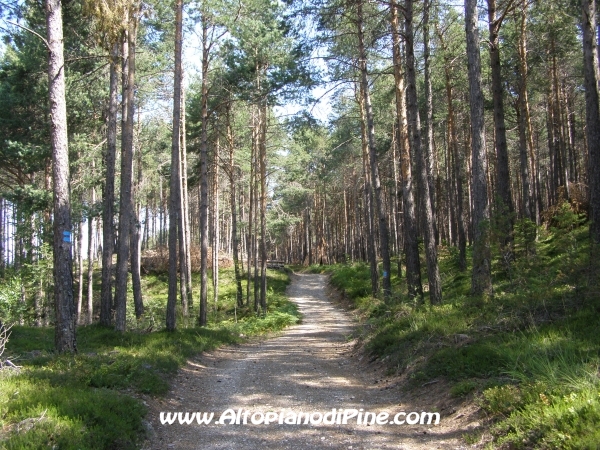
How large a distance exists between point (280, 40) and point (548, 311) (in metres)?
14.7

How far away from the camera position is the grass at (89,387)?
177 inches

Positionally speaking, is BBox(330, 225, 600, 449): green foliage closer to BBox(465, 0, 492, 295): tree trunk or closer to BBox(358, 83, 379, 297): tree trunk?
BBox(465, 0, 492, 295): tree trunk

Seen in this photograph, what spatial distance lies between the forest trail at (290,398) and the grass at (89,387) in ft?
1.24

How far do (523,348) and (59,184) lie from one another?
303 inches

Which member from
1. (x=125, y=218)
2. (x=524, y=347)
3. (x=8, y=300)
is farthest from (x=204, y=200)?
(x=524, y=347)

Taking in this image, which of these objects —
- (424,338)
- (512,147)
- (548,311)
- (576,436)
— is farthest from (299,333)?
(512,147)

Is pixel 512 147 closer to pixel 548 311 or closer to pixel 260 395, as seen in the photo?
pixel 548 311

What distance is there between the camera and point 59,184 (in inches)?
310

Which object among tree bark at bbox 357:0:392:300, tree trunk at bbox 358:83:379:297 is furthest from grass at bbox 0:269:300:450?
tree trunk at bbox 358:83:379:297

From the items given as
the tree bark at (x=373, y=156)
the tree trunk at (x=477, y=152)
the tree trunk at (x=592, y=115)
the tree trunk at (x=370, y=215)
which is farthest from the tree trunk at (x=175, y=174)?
the tree trunk at (x=592, y=115)

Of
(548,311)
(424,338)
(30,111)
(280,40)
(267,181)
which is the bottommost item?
(424,338)

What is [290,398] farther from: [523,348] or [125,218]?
[125,218]

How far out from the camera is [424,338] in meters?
8.36

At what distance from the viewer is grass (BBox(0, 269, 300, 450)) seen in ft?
14.7
